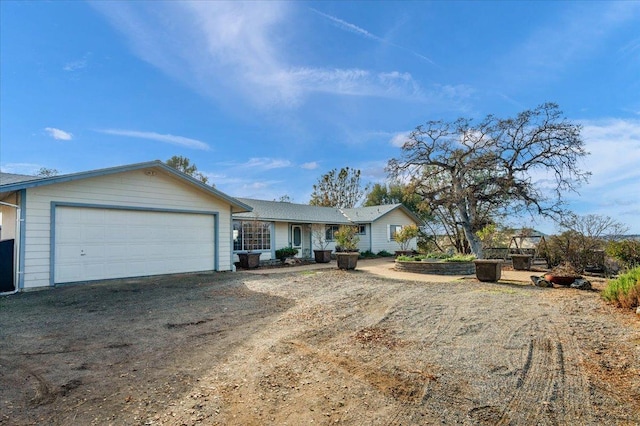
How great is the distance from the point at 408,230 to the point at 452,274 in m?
3.31

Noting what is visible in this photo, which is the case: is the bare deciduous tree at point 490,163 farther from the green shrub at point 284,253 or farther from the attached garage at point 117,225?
the attached garage at point 117,225

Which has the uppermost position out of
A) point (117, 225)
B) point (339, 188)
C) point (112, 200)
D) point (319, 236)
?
point (339, 188)

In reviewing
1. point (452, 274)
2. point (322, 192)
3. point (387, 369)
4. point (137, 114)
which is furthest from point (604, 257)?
point (322, 192)

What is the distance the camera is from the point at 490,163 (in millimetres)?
16938

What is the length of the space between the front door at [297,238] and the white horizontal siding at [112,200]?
22.9 feet

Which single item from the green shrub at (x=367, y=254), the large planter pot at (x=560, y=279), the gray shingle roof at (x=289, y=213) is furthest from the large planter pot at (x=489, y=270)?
the green shrub at (x=367, y=254)

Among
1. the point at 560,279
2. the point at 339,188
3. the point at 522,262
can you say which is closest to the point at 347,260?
the point at 560,279

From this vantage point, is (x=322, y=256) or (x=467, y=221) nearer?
(x=467, y=221)

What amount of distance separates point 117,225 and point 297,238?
37.1 feet

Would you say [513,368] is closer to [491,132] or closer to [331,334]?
[331,334]

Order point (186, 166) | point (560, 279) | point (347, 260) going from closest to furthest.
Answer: point (560, 279) < point (347, 260) < point (186, 166)

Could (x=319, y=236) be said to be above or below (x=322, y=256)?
above

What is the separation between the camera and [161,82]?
13.7 metres

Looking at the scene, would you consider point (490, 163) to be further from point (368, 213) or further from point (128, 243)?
point (128, 243)
